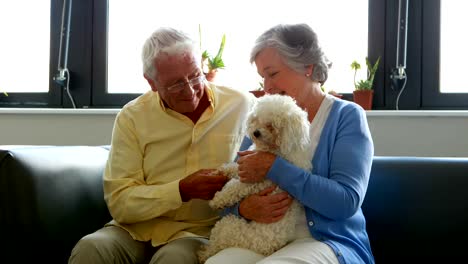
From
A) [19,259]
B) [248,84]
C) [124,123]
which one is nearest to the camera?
[19,259]

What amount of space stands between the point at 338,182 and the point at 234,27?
1.69m

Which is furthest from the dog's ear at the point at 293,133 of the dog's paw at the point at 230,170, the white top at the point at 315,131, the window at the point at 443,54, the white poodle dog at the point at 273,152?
the window at the point at 443,54

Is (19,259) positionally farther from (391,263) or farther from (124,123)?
(391,263)

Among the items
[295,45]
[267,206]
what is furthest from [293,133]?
[295,45]

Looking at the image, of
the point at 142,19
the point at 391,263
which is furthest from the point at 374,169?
the point at 142,19

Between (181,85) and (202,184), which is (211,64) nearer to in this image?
(181,85)

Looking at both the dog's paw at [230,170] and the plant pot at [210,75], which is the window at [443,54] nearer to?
the plant pot at [210,75]

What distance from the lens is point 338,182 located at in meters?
1.59

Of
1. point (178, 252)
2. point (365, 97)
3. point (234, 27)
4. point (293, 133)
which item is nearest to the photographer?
point (293, 133)

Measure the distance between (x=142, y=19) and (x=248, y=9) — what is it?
614 mm

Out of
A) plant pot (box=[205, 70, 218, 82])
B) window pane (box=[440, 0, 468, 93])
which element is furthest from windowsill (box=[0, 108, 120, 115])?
window pane (box=[440, 0, 468, 93])

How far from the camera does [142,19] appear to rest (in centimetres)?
327

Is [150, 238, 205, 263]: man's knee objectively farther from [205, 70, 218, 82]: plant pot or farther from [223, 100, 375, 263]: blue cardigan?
[205, 70, 218, 82]: plant pot

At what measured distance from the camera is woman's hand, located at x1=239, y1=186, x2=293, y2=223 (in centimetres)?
161
